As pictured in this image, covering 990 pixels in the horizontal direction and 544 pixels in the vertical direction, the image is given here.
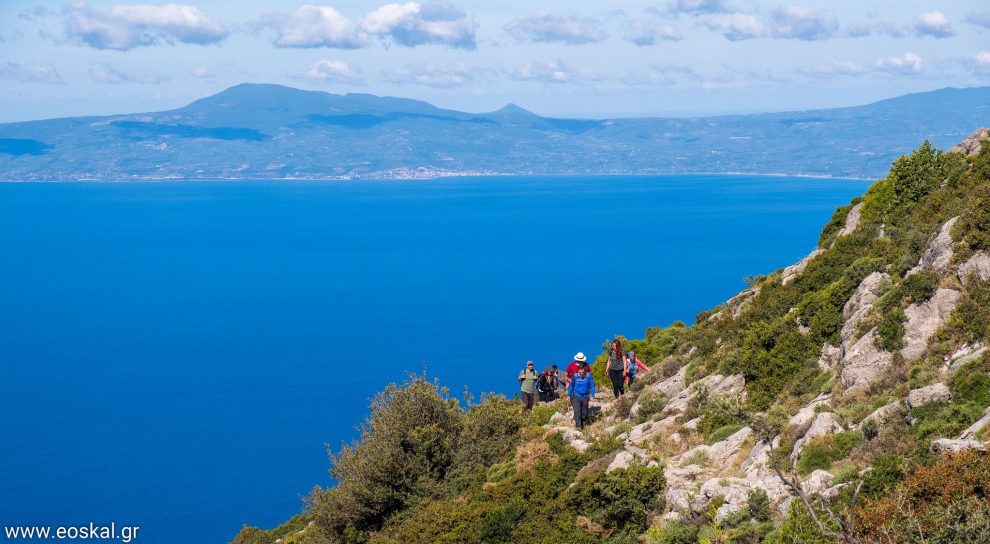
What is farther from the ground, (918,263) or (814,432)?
Result: (918,263)

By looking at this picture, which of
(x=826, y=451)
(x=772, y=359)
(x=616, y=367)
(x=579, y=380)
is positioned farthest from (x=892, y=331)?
(x=616, y=367)

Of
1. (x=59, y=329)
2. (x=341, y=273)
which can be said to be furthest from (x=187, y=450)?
(x=341, y=273)

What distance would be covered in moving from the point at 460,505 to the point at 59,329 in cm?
10536

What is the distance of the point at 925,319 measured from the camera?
53.0 ft

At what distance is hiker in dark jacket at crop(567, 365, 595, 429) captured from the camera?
19.7m

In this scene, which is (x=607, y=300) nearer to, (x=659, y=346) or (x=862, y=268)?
(x=659, y=346)

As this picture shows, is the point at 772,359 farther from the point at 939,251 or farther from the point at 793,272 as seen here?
the point at 793,272

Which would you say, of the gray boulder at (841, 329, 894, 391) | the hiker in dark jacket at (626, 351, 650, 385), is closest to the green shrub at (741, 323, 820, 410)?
the gray boulder at (841, 329, 894, 391)

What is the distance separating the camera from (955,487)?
31.6 feet

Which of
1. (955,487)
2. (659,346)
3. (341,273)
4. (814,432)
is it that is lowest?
(341,273)

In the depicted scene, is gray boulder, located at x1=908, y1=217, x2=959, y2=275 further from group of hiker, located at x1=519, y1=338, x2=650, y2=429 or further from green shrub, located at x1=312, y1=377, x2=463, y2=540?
green shrub, located at x1=312, y1=377, x2=463, y2=540

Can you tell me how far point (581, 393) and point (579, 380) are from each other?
0.31 m

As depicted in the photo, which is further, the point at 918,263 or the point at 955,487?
the point at 918,263

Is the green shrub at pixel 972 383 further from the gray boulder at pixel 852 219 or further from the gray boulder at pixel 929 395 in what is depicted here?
the gray boulder at pixel 852 219
